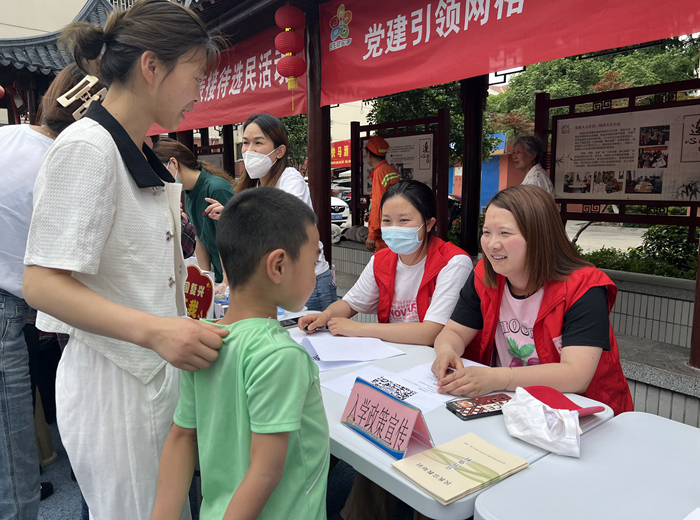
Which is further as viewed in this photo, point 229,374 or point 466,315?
point 466,315

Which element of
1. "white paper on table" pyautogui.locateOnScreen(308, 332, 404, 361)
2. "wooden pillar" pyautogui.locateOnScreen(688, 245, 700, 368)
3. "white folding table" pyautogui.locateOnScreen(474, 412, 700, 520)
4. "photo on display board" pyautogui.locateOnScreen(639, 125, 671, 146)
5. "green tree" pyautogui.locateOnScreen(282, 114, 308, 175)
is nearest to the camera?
"white folding table" pyautogui.locateOnScreen(474, 412, 700, 520)

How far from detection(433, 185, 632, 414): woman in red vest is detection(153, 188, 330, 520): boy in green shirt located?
26.3 inches

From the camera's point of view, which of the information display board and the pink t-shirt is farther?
the information display board

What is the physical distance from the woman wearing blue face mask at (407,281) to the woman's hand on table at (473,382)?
0.55 m

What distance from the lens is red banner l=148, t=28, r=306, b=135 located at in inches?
175

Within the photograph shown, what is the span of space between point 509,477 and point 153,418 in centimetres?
81

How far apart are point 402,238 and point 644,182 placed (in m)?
2.99

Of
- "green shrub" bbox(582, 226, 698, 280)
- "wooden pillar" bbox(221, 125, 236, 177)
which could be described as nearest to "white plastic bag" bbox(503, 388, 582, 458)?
"green shrub" bbox(582, 226, 698, 280)

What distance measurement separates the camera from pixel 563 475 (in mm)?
1038

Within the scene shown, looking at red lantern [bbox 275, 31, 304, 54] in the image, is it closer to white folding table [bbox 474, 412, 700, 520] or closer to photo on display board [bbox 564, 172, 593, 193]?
photo on display board [bbox 564, 172, 593, 193]

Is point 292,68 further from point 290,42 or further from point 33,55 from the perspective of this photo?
point 33,55

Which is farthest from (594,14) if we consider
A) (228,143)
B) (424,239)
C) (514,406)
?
(228,143)

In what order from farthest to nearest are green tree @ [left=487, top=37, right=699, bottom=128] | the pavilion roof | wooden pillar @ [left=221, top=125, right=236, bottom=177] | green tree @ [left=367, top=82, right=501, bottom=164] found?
green tree @ [left=487, top=37, right=699, bottom=128] → wooden pillar @ [left=221, top=125, right=236, bottom=177] → green tree @ [left=367, top=82, right=501, bottom=164] → the pavilion roof

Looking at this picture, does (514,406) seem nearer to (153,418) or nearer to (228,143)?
(153,418)
